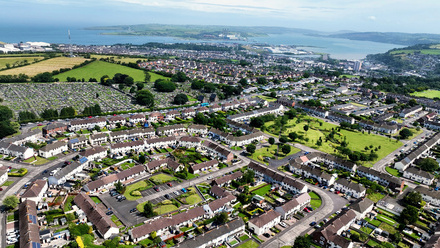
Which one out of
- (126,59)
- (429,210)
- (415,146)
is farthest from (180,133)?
(126,59)

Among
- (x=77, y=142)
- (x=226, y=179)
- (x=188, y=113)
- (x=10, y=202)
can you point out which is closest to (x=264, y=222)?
(x=226, y=179)

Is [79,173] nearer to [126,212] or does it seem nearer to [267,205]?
[126,212]

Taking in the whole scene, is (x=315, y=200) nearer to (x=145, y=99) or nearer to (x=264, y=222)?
(x=264, y=222)

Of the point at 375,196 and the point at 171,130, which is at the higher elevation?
the point at 171,130

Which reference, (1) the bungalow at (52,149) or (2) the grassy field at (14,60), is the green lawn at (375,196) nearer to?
(1) the bungalow at (52,149)

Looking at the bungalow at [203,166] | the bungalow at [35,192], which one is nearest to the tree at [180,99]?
the bungalow at [203,166]

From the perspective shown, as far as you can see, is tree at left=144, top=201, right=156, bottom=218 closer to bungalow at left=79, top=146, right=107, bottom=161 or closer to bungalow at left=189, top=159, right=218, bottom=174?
bungalow at left=189, top=159, right=218, bottom=174
